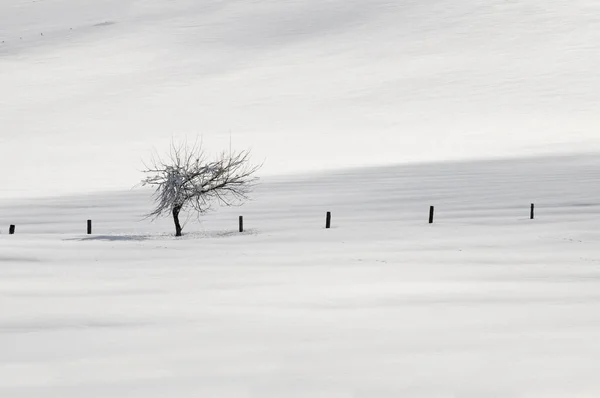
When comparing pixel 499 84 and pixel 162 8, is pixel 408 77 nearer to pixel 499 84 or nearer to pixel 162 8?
pixel 499 84

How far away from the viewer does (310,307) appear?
674 inches

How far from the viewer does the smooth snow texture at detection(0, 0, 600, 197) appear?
6388 cm

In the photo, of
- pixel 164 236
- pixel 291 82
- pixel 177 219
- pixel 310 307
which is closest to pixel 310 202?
pixel 164 236

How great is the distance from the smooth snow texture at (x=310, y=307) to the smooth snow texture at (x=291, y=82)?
2296 cm

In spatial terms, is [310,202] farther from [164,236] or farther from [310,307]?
[310,307]

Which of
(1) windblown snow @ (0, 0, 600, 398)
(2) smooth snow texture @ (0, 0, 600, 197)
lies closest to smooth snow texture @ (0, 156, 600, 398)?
(1) windblown snow @ (0, 0, 600, 398)

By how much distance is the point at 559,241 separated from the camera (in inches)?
1137

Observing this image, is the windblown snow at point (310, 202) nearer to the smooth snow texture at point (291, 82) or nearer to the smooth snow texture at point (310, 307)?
the smooth snow texture at point (310, 307)

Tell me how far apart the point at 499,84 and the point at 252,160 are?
2788cm

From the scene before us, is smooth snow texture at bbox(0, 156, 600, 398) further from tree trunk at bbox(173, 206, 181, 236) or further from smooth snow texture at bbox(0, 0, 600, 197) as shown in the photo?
smooth snow texture at bbox(0, 0, 600, 197)

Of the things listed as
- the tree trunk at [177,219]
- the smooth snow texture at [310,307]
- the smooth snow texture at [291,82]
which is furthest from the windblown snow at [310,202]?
the tree trunk at [177,219]

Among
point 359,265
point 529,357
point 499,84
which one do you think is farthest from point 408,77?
point 529,357

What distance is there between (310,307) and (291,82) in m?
69.2

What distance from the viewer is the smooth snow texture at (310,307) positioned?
11500mm
